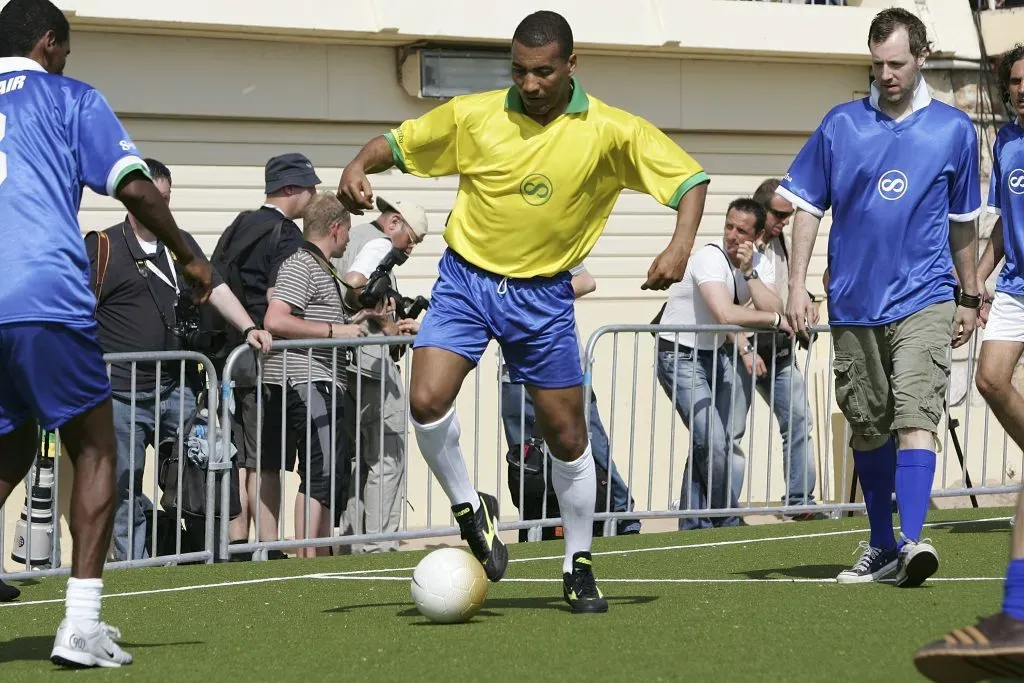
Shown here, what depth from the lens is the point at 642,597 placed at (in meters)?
7.29

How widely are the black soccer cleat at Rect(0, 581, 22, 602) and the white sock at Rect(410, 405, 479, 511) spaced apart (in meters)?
2.39

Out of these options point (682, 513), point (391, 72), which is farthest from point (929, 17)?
point (682, 513)

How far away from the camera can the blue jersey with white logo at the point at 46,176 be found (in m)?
5.59

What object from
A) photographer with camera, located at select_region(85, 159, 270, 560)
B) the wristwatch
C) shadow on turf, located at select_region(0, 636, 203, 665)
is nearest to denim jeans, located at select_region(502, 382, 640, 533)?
photographer with camera, located at select_region(85, 159, 270, 560)

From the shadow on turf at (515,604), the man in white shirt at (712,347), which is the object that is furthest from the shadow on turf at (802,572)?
the man in white shirt at (712,347)

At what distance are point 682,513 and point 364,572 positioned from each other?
8.25ft

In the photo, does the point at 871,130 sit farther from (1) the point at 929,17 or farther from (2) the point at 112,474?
(1) the point at 929,17

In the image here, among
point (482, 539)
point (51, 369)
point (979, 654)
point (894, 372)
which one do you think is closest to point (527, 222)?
point (482, 539)

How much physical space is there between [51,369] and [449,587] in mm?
1684

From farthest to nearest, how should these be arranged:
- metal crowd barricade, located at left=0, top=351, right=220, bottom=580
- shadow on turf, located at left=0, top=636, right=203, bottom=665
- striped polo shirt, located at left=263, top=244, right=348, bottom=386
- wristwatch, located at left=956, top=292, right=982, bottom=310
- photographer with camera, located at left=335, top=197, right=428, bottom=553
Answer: photographer with camera, located at left=335, top=197, right=428, bottom=553, striped polo shirt, located at left=263, top=244, right=348, bottom=386, metal crowd barricade, located at left=0, top=351, right=220, bottom=580, wristwatch, located at left=956, top=292, right=982, bottom=310, shadow on turf, located at left=0, top=636, right=203, bottom=665

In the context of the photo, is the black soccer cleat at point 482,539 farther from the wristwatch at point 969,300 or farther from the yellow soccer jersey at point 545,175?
the wristwatch at point 969,300

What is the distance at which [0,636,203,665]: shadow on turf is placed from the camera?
6039 millimetres

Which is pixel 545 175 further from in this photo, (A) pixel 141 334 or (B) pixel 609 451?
(B) pixel 609 451

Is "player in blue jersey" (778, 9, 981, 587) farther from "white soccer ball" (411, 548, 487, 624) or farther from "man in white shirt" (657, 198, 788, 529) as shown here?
"man in white shirt" (657, 198, 788, 529)
